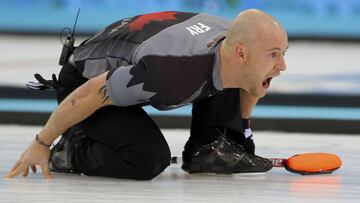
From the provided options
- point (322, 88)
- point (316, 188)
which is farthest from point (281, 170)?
point (322, 88)

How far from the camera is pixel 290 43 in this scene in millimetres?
4074

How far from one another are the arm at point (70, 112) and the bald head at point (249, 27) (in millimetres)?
339

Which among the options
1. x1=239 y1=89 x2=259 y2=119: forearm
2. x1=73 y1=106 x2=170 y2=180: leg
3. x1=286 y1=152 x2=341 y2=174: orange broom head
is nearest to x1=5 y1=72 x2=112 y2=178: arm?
x1=73 y1=106 x2=170 y2=180: leg

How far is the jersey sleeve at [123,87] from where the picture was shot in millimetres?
2041

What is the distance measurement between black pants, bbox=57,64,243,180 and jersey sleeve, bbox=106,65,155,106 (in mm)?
202

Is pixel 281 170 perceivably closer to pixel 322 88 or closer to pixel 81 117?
pixel 81 117

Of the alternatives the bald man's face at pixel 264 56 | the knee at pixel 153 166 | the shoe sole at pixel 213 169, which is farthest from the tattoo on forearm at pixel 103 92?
the shoe sole at pixel 213 169

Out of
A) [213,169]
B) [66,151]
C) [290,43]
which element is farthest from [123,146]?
[290,43]

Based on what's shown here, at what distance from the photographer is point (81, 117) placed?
A: 2123 mm

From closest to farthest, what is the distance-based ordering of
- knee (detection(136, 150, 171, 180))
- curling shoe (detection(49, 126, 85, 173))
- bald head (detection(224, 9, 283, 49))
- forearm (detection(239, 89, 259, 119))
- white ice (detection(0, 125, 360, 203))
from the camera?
white ice (detection(0, 125, 360, 203)), bald head (detection(224, 9, 283, 49)), knee (detection(136, 150, 171, 180)), curling shoe (detection(49, 126, 85, 173)), forearm (detection(239, 89, 259, 119))

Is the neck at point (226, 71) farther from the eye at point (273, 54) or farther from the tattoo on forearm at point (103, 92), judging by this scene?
the tattoo on forearm at point (103, 92)

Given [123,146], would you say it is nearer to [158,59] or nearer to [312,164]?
[158,59]

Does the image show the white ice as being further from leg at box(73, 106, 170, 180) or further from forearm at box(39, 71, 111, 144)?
forearm at box(39, 71, 111, 144)

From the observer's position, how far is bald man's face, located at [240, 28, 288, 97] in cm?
210
